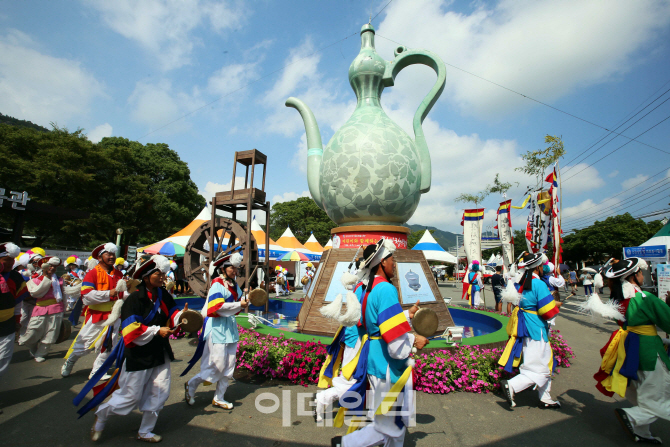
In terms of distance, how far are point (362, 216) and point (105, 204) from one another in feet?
74.0

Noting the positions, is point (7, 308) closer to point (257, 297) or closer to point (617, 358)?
point (257, 297)

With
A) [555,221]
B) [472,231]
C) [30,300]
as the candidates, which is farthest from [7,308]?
[472,231]

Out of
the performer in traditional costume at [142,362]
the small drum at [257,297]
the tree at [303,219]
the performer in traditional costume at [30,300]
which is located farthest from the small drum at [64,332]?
the tree at [303,219]

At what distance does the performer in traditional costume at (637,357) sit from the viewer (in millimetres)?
3170

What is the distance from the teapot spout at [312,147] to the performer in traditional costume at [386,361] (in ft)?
16.4

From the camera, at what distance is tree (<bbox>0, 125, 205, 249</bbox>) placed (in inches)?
765

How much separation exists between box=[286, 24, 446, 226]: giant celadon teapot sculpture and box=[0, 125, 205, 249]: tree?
55.2 ft

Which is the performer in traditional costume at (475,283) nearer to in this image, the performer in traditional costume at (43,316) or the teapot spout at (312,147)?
the teapot spout at (312,147)

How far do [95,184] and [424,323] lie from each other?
80.5ft

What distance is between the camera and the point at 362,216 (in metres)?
6.82

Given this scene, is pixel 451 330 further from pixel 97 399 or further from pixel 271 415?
pixel 97 399

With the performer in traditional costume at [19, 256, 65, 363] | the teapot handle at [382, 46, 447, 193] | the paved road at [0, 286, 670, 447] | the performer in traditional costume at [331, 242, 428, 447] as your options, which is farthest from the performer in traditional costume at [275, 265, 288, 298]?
the performer in traditional costume at [331, 242, 428, 447]

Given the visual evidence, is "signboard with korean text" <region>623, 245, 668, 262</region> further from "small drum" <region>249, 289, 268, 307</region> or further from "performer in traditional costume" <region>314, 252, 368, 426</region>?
"small drum" <region>249, 289, 268, 307</region>

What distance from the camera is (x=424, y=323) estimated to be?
2627 mm
